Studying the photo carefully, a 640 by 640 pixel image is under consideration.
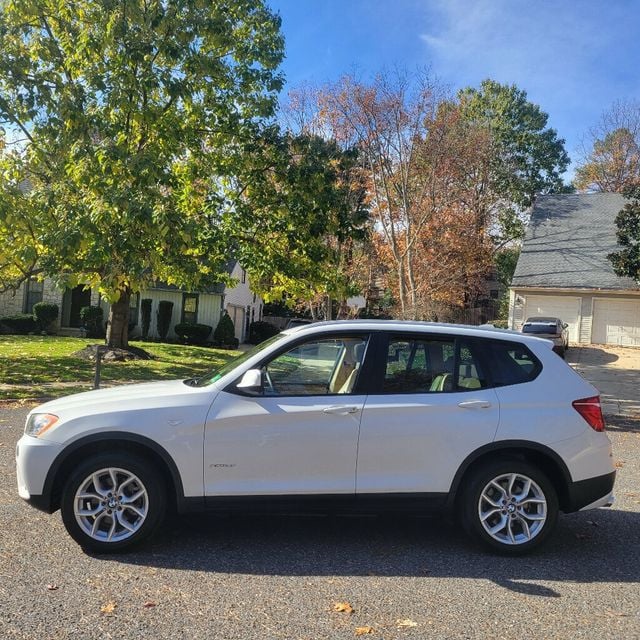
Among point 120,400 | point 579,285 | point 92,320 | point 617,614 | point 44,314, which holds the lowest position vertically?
point 617,614

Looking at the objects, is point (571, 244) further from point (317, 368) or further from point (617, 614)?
point (617, 614)

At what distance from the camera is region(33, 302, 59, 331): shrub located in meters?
27.6

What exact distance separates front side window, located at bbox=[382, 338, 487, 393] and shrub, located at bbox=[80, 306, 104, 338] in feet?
82.9

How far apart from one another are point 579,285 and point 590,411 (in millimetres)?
27561

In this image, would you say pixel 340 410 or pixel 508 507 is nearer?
pixel 340 410

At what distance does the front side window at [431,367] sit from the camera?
15.9ft

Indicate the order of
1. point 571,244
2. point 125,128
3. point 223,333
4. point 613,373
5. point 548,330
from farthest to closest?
point 571,244
point 223,333
point 548,330
point 613,373
point 125,128

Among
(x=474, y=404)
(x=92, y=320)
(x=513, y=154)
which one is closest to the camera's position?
(x=474, y=404)

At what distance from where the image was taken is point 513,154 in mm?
45125

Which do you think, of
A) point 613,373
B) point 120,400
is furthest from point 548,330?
point 120,400

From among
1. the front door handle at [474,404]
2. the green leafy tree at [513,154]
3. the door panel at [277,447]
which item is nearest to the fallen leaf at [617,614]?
the front door handle at [474,404]

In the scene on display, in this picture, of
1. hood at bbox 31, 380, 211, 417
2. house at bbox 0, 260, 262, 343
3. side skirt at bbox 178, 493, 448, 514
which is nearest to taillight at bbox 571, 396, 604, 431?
side skirt at bbox 178, 493, 448, 514

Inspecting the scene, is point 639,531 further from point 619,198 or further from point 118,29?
point 619,198

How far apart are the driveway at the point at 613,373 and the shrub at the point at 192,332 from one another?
15552 millimetres
